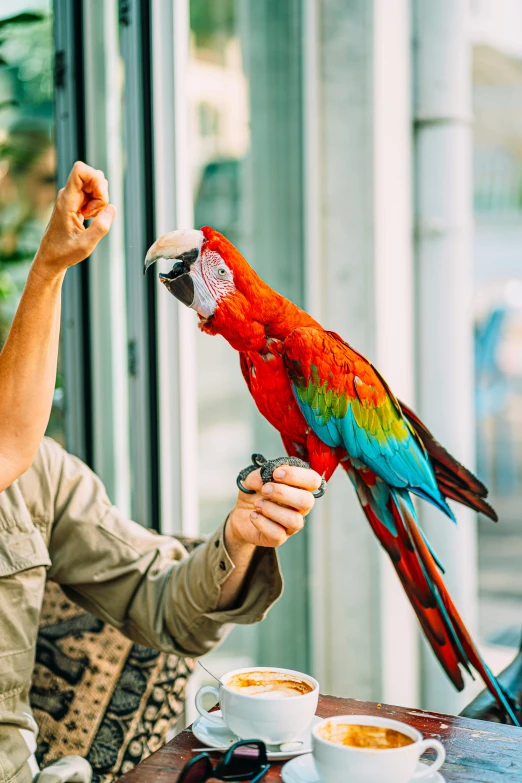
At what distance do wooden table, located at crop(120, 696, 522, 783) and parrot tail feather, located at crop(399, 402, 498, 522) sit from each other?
22 centimetres

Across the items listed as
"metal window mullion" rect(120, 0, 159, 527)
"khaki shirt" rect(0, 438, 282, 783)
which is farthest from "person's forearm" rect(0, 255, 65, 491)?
"metal window mullion" rect(120, 0, 159, 527)

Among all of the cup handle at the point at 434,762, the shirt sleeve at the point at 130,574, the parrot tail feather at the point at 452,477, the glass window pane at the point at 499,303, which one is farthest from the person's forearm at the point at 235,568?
the glass window pane at the point at 499,303

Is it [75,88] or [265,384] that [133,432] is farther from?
[265,384]

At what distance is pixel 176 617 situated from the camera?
1.04 m

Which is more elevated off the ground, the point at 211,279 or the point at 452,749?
the point at 211,279

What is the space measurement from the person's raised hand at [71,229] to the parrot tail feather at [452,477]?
374 millimetres

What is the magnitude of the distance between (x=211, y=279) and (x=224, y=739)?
440 millimetres

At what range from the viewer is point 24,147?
5.76ft

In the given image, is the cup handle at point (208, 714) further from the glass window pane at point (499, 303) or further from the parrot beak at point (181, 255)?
the glass window pane at point (499, 303)

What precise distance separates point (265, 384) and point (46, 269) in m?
0.24

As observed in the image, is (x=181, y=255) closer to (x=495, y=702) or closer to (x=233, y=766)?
(x=233, y=766)

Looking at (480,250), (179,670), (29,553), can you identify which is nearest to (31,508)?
(29,553)

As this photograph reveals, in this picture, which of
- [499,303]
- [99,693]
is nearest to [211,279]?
[99,693]

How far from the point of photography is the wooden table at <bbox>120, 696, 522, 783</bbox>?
70 centimetres
